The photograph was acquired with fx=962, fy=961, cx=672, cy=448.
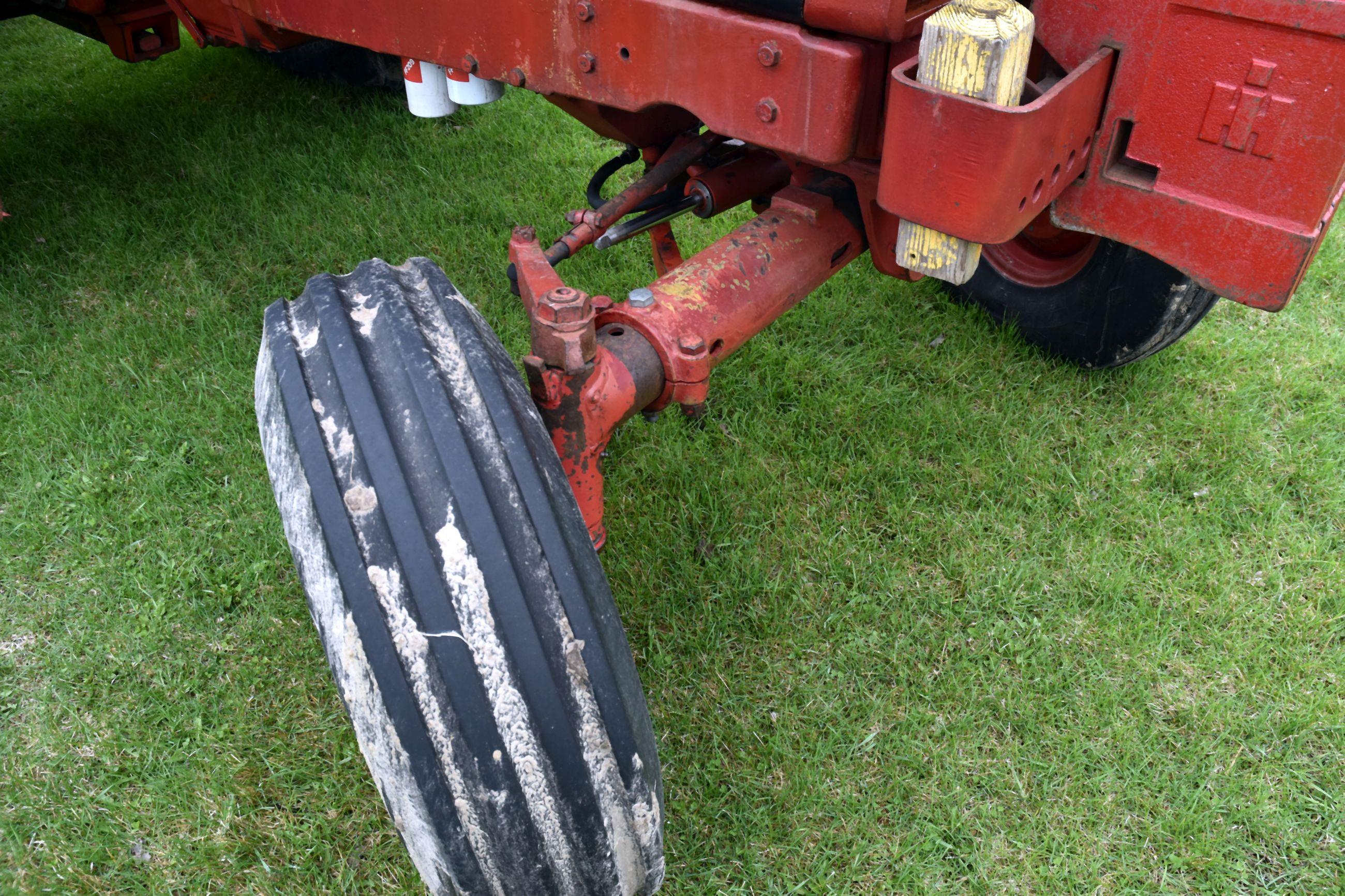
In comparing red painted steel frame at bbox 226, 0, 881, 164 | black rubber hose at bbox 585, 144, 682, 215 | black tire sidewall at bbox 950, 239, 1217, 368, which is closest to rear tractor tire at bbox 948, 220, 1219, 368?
black tire sidewall at bbox 950, 239, 1217, 368

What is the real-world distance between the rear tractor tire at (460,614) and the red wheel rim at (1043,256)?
188 centimetres

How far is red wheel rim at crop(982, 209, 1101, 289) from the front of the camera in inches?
108

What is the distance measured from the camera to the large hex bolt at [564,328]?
4.73 feet

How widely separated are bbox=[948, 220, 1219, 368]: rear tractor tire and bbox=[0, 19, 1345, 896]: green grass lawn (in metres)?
0.10

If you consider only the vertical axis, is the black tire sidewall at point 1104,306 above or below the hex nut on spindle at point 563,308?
A: below

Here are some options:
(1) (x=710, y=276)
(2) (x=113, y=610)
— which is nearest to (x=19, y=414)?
(2) (x=113, y=610)

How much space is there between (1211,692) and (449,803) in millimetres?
1700

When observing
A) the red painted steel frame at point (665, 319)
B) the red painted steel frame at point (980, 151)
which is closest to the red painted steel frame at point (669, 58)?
the red painted steel frame at point (980, 151)

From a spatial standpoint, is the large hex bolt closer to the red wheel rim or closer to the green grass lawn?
the green grass lawn

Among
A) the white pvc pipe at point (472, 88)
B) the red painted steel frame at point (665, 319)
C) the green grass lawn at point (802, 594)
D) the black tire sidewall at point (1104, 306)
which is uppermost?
the white pvc pipe at point (472, 88)

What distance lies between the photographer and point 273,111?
4.30m

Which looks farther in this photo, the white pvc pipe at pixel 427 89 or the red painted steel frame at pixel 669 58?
the white pvc pipe at pixel 427 89

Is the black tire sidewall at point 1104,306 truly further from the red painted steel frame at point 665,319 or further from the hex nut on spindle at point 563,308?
the hex nut on spindle at point 563,308

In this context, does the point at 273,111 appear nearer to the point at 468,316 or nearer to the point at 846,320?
the point at 846,320
